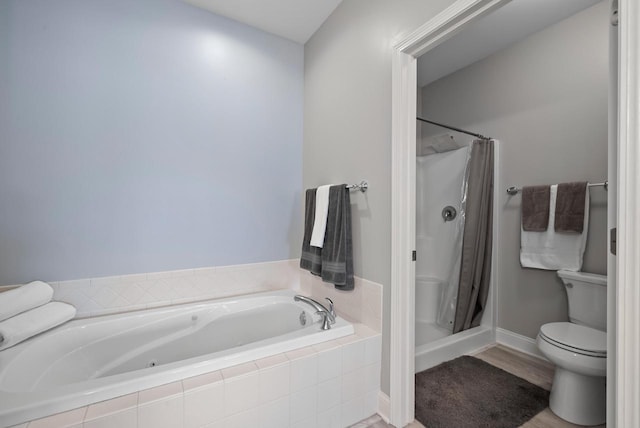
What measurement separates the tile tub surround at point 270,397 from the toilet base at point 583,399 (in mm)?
1019

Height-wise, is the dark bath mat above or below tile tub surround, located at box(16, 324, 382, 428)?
below

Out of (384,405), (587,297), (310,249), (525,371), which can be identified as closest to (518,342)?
(525,371)

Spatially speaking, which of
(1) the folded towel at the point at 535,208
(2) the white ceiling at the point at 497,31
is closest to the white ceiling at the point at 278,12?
(2) the white ceiling at the point at 497,31

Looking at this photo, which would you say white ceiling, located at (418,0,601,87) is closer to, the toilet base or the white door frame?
the white door frame

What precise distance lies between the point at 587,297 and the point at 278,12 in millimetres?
2896

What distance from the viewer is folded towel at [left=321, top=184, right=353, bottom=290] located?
1.74 meters

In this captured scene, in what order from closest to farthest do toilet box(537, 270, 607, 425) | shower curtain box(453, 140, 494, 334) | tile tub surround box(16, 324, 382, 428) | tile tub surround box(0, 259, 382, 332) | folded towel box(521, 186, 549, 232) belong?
tile tub surround box(16, 324, 382, 428), toilet box(537, 270, 607, 425), tile tub surround box(0, 259, 382, 332), folded towel box(521, 186, 549, 232), shower curtain box(453, 140, 494, 334)

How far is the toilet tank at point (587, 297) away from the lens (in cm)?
174

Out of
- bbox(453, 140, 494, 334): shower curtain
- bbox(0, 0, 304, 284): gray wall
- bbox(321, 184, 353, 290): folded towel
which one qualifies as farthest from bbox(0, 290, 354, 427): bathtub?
bbox(453, 140, 494, 334): shower curtain

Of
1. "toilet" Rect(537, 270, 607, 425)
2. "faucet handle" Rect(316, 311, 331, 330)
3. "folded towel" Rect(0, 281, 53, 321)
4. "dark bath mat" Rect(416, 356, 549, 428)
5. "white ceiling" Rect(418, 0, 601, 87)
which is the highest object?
"white ceiling" Rect(418, 0, 601, 87)

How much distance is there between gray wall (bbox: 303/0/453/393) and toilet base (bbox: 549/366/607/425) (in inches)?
38.4

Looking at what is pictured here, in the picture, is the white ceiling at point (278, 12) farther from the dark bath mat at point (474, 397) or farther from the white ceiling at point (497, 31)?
the dark bath mat at point (474, 397)

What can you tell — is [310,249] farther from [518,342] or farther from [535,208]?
[518,342]

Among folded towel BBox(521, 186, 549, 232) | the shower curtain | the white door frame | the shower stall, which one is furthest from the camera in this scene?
the shower curtain
